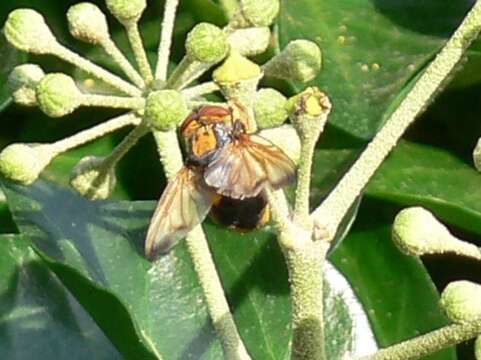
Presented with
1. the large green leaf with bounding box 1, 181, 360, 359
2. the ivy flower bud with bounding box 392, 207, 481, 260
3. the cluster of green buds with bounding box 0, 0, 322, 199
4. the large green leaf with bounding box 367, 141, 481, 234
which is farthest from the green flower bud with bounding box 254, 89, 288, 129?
the large green leaf with bounding box 367, 141, 481, 234

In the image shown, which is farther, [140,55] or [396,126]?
[140,55]

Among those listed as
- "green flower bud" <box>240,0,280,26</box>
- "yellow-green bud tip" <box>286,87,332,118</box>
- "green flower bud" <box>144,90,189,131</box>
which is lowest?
"green flower bud" <box>144,90,189,131</box>

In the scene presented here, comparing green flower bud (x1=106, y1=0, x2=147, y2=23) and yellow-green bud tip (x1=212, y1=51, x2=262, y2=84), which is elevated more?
yellow-green bud tip (x1=212, y1=51, x2=262, y2=84)

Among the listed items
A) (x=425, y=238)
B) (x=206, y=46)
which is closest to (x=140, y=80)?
(x=206, y=46)

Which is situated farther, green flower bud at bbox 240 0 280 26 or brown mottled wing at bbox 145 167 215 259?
green flower bud at bbox 240 0 280 26

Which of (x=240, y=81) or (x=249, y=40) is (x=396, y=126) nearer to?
(x=240, y=81)

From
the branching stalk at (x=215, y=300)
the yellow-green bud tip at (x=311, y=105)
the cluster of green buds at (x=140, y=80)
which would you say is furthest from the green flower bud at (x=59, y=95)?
the yellow-green bud tip at (x=311, y=105)

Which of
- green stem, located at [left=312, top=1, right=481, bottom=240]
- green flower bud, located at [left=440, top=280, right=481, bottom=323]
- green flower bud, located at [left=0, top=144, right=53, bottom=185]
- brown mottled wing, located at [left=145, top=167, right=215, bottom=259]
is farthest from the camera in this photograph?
green flower bud, located at [left=0, top=144, right=53, bottom=185]

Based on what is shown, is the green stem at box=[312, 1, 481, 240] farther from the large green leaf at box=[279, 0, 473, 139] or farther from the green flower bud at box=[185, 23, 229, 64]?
the large green leaf at box=[279, 0, 473, 139]
